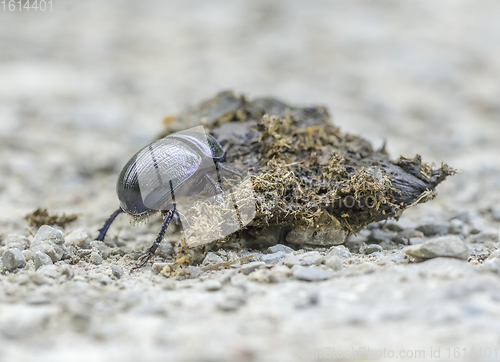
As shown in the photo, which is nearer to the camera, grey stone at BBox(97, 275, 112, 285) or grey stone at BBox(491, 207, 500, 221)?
grey stone at BBox(97, 275, 112, 285)

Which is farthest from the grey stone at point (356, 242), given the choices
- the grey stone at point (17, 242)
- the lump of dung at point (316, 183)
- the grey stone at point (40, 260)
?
the grey stone at point (17, 242)

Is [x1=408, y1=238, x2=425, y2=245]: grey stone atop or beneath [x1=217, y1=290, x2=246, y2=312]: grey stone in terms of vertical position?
atop

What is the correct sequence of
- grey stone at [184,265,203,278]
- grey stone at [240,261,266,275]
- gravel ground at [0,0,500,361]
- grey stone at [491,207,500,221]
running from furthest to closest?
grey stone at [491,207,500,221]
grey stone at [184,265,203,278]
grey stone at [240,261,266,275]
gravel ground at [0,0,500,361]

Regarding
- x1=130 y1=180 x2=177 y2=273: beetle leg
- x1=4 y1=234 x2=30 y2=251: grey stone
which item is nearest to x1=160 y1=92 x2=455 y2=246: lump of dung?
x1=130 y1=180 x2=177 y2=273: beetle leg

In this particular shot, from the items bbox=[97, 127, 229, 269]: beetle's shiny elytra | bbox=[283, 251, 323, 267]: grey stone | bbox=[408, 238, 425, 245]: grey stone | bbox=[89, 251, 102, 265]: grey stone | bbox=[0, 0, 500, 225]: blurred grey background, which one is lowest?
bbox=[283, 251, 323, 267]: grey stone

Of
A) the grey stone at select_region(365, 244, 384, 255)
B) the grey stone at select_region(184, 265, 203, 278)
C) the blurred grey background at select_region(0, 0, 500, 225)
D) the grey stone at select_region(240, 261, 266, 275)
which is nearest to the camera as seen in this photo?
the grey stone at select_region(240, 261, 266, 275)

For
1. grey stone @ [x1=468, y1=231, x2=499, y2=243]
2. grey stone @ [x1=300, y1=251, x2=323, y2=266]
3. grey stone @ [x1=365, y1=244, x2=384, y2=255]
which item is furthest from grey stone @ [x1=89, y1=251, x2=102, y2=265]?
grey stone @ [x1=468, y1=231, x2=499, y2=243]

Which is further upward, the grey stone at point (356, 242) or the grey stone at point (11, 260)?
the grey stone at point (11, 260)

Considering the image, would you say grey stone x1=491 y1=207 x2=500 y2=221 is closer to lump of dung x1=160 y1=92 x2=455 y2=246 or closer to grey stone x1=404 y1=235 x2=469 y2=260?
lump of dung x1=160 y1=92 x2=455 y2=246

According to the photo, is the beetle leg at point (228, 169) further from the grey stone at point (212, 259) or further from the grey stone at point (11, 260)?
the grey stone at point (11, 260)
